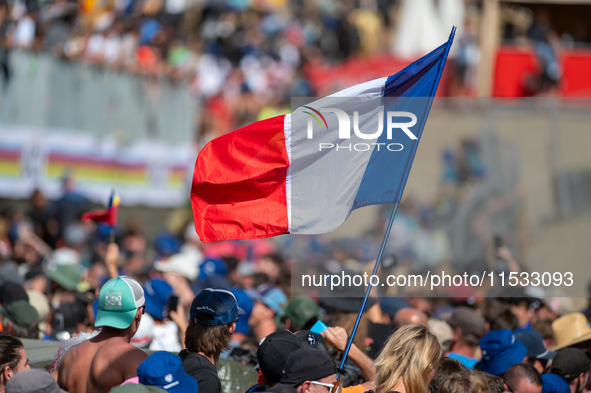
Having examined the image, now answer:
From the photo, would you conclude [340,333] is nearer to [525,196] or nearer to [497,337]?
[497,337]

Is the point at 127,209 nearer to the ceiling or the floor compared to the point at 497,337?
nearer to the floor

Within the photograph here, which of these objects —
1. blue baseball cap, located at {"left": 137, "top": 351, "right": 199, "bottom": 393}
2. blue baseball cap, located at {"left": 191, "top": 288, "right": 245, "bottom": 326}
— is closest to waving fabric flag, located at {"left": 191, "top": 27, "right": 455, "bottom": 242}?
blue baseball cap, located at {"left": 191, "top": 288, "right": 245, "bottom": 326}

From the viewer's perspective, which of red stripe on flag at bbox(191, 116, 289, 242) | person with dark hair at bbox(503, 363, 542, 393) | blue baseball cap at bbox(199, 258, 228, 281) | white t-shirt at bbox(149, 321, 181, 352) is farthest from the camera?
blue baseball cap at bbox(199, 258, 228, 281)

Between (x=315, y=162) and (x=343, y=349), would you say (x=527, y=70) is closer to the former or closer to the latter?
(x=315, y=162)

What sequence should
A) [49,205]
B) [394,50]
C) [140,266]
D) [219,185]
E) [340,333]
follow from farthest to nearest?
1. [394,50]
2. [49,205]
3. [140,266]
4. [219,185]
5. [340,333]

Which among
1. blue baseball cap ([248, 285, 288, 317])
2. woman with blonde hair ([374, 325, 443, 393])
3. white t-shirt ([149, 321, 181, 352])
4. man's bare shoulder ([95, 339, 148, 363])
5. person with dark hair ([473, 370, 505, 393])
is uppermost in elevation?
man's bare shoulder ([95, 339, 148, 363])

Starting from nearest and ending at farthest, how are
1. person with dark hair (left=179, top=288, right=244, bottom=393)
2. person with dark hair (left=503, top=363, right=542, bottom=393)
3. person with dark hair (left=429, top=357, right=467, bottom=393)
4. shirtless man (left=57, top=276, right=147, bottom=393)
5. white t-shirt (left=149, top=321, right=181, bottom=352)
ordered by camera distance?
shirtless man (left=57, top=276, right=147, bottom=393) < person with dark hair (left=429, top=357, right=467, bottom=393) < person with dark hair (left=179, top=288, right=244, bottom=393) < person with dark hair (left=503, top=363, right=542, bottom=393) < white t-shirt (left=149, top=321, right=181, bottom=352)

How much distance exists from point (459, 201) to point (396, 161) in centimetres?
564

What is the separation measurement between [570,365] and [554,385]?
296mm

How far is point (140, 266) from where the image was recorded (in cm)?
972

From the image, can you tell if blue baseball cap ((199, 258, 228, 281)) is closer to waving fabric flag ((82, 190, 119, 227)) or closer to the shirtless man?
waving fabric flag ((82, 190, 119, 227))

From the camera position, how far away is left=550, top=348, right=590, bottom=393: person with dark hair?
15.7ft

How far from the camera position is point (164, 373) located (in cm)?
330

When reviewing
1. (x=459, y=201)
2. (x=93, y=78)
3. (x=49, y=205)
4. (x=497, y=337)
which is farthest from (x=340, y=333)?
(x=93, y=78)
